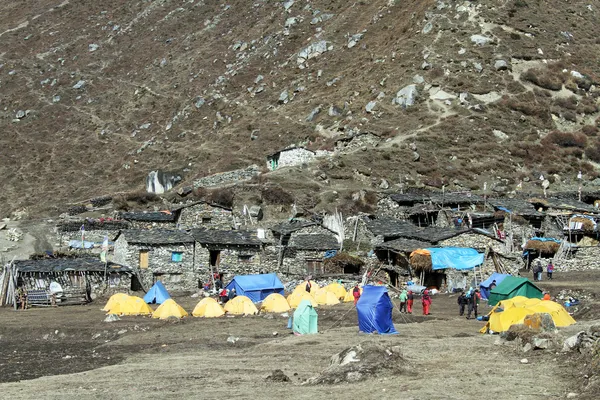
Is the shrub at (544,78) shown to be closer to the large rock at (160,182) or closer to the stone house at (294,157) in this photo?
the stone house at (294,157)

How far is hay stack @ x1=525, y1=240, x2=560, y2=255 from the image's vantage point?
50438 mm

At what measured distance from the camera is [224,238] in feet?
173

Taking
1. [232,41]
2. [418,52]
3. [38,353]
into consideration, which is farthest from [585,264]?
[232,41]

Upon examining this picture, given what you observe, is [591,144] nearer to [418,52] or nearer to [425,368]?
[418,52]

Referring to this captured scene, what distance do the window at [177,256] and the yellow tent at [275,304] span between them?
13308 mm

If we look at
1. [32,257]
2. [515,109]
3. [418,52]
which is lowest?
[32,257]

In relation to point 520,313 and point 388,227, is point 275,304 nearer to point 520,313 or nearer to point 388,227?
point 520,313

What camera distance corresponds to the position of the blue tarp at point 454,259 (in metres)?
45.5

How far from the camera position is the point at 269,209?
6856 centimetres

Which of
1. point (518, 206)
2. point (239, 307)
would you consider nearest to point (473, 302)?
point (239, 307)

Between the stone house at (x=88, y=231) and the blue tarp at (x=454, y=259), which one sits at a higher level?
the stone house at (x=88, y=231)

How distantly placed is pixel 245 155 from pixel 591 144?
39.8 meters

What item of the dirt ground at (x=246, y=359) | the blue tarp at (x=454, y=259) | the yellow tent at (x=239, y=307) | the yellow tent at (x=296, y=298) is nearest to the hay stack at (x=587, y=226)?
the blue tarp at (x=454, y=259)

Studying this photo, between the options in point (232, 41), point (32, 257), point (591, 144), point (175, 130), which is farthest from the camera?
point (232, 41)
